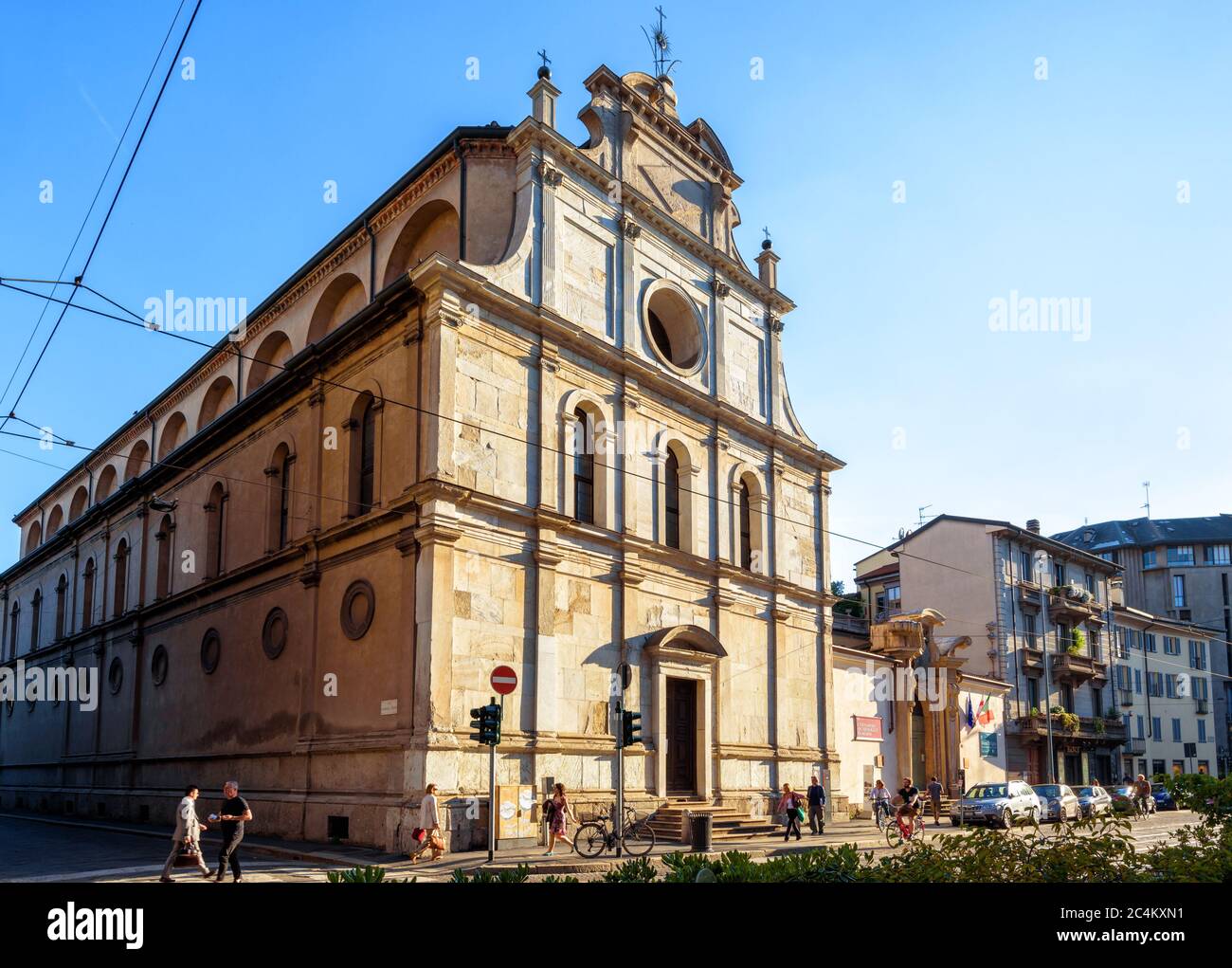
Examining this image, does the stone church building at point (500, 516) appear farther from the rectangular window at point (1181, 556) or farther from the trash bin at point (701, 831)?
the rectangular window at point (1181, 556)

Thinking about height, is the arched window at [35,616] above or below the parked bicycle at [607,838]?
above

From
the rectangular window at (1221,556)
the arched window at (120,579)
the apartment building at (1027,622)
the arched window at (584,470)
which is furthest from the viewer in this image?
the rectangular window at (1221,556)

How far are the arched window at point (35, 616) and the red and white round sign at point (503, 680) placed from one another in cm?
3514

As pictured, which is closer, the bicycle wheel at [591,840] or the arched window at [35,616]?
the bicycle wheel at [591,840]

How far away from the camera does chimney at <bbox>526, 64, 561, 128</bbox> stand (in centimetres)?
2441

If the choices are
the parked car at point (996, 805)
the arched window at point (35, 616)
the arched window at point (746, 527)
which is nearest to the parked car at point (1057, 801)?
the parked car at point (996, 805)

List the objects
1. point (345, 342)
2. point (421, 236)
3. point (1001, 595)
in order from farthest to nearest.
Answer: point (1001, 595) < point (421, 236) < point (345, 342)

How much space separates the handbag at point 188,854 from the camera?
51.9 feet

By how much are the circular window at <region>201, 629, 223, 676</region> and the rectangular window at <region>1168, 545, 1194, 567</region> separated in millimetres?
66719
